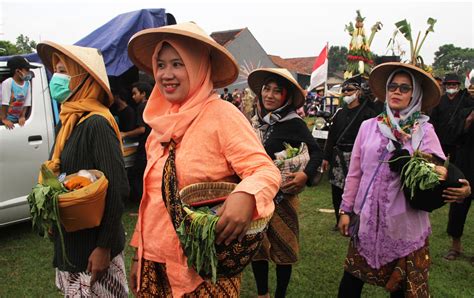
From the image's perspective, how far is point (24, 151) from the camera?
4.20 m

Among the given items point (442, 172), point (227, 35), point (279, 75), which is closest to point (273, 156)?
point (279, 75)

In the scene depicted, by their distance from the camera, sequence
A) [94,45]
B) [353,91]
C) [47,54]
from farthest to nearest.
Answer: [94,45]
[353,91]
[47,54]

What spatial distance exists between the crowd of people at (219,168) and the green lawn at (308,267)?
695mm

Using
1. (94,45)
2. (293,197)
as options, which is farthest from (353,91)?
(94,45)

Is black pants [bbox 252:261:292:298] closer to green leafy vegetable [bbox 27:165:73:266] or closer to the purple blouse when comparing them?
the purple blouse

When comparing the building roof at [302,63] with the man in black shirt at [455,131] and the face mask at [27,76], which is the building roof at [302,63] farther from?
the face mask at [27,76]

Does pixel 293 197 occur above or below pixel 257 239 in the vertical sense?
below

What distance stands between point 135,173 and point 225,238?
4.46m

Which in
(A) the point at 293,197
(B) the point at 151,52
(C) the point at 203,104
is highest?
(B) the point at 151,52

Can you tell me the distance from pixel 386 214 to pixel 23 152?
372 centimetres

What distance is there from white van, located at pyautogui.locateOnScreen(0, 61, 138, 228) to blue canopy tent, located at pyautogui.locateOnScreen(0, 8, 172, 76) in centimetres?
126

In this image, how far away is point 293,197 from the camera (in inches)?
124

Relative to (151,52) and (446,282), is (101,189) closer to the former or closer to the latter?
(151,52)

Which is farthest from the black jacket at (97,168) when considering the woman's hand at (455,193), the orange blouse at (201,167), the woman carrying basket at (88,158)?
the woman's hand at (455,193)
